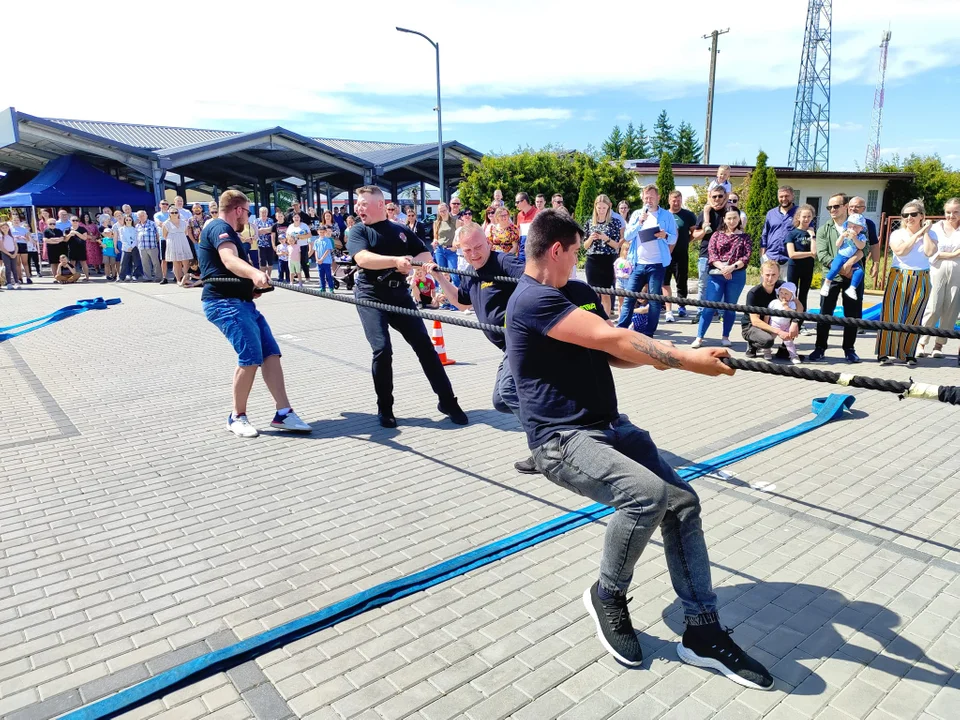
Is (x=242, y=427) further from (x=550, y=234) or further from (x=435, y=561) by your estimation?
(x=550, y=234)

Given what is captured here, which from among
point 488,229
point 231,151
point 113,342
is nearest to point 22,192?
point 231,151

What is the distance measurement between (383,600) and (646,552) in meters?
1.47

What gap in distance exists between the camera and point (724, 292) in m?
9.69

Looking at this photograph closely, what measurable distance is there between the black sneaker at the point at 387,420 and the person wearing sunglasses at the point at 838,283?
18.2 ft

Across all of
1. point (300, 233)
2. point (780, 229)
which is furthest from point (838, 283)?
point (300, 233)

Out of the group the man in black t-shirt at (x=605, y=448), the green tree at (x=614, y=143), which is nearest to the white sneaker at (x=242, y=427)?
the man in black t-shirt at (x=605, y=448)

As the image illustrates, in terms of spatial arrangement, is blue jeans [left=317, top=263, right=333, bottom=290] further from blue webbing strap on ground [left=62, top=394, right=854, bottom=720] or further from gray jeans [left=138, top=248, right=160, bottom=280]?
blue webbing strap on ground [left=62, top=394, right=854, bottom=720]

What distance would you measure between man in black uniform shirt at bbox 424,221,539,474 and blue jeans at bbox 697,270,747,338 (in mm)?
4887

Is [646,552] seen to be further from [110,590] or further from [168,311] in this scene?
[168,311]

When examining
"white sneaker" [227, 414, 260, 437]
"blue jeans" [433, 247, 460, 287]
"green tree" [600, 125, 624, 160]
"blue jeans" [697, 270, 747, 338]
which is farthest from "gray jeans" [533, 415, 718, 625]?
"green tree" [600, 125, 624, 160]

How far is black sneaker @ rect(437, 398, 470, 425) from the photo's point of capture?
624cm

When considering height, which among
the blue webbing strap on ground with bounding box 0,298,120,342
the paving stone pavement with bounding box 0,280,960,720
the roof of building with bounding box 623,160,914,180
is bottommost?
the paving stone pavement with bounding box 0,280,960,720

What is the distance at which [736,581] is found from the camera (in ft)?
11.6

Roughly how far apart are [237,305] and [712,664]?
14.5 ft
